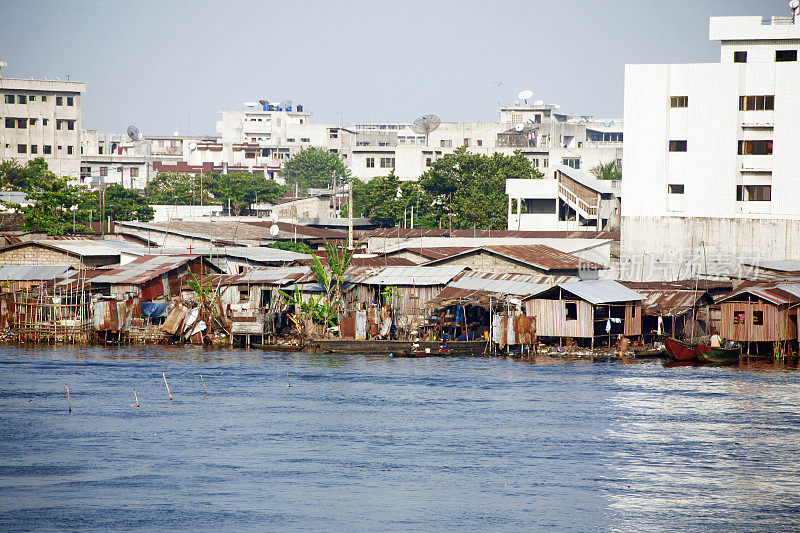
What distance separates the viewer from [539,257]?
4494 centimetres

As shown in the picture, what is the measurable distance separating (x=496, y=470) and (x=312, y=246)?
3420 centimetres

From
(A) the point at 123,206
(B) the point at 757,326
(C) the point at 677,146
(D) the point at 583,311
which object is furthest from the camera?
(A) the point at 123,206

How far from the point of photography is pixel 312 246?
57250 mm

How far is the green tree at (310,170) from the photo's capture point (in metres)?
113

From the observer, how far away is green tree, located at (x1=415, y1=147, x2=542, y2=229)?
65.4 meters

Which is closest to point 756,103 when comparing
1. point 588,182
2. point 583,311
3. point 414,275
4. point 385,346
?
point 588,182

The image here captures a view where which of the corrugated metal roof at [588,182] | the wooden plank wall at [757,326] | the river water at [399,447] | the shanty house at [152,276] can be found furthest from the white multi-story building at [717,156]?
the shanty house at [152,276]

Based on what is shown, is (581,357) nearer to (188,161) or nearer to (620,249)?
(620,249)

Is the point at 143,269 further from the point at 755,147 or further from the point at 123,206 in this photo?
the point at 755,147

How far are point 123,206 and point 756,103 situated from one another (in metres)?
43.0

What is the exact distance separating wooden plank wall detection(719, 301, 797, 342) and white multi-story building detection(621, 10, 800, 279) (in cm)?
813

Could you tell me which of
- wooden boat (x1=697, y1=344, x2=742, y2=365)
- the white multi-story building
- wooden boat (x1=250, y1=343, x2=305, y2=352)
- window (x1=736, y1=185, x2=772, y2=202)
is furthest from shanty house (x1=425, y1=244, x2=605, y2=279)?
window (x1=736, y1=185, x2=772, y2=202)

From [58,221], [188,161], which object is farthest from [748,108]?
[188,161]

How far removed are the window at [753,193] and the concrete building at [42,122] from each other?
2431 inches
